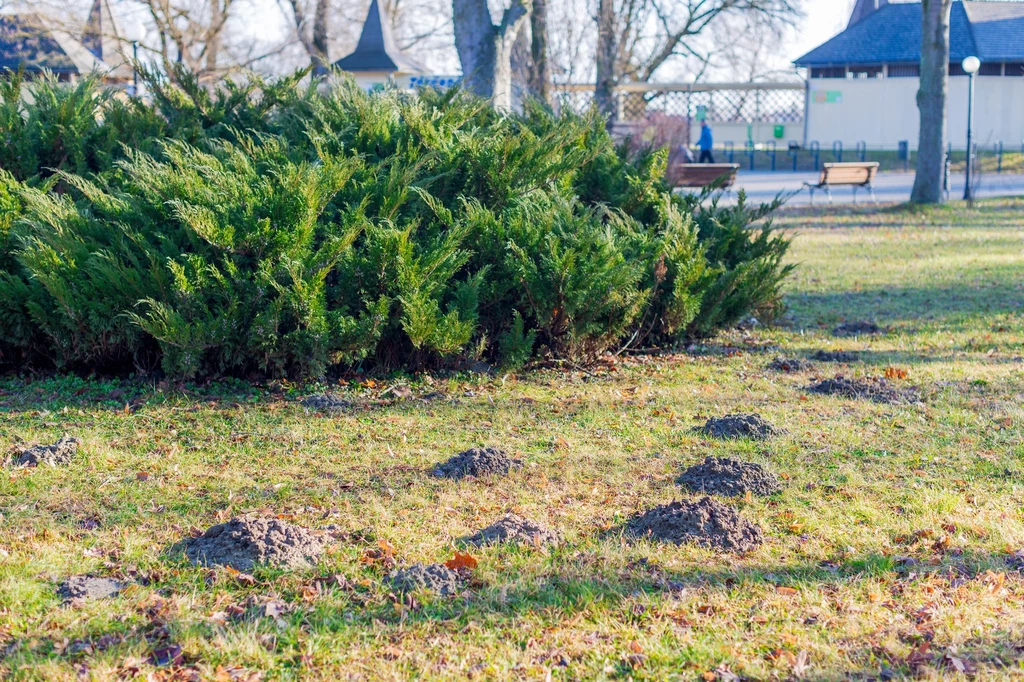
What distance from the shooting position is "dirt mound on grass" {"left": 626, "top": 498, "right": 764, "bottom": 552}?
4195 millimetres

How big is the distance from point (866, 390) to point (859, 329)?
2.30 meters

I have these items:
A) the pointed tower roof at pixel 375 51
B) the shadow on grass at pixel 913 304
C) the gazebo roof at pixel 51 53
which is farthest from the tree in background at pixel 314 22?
the shadow on grass at pixel 913 304

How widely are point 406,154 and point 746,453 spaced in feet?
11.7

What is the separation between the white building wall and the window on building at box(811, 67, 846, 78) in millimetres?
2173

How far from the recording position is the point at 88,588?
3.73m

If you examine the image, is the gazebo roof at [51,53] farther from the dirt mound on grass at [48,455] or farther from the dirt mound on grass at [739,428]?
the dirt mound on grass at [739,428]

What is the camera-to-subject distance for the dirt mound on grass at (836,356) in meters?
7.59

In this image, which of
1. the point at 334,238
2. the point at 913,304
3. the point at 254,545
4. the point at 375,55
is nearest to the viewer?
the point at 254,545

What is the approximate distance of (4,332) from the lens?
6.68 m

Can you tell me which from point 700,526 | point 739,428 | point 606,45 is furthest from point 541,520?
point 606,45

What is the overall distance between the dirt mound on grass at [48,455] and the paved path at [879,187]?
1533 cm

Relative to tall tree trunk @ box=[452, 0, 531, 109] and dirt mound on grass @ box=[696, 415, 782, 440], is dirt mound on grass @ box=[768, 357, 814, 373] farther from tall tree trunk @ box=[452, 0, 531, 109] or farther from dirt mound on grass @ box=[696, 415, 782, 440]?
tall tree trunk @ box=[452, 0, 531, 109]

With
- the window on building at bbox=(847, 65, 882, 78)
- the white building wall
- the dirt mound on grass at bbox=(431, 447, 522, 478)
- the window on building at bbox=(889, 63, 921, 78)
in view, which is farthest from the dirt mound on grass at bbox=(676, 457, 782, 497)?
the window on building at bbox=(847, 65, 882, 78)

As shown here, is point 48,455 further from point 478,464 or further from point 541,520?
point 541,520
